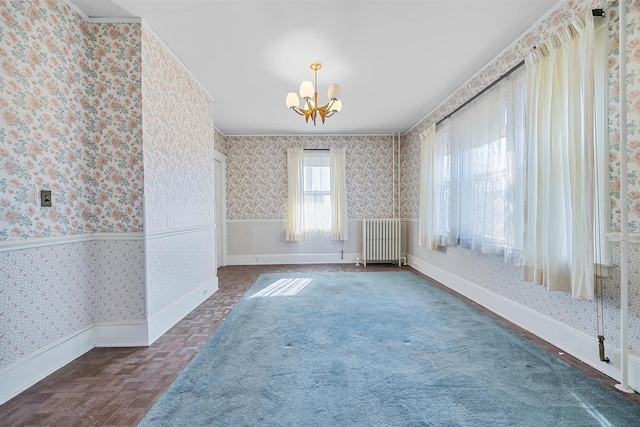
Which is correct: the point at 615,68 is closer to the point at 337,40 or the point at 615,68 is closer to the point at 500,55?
the point at 500,55

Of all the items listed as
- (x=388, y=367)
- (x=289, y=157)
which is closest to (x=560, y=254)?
(x=388, y=367)

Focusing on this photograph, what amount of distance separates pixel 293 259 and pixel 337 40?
413 centimetres

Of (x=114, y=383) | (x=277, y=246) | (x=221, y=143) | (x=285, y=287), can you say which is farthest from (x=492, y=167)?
(x=221, y=143)

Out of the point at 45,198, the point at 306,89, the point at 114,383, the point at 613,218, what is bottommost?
the point at 114,383

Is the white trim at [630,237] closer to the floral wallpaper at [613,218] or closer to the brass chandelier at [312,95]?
the floral wallpaper at [613,218]

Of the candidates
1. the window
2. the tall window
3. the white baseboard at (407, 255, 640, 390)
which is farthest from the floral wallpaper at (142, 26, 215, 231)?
the white baseboard at (407, 255, 640, 390)

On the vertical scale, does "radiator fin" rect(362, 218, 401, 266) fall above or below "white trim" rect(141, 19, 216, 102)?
below

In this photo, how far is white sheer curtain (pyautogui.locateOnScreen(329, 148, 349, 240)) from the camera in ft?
18.2

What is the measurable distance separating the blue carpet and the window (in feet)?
9.53

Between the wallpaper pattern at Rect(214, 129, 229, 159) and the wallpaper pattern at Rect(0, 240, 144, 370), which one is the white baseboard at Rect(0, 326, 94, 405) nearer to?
the wallpaper pattern at Rect(0, 240, 144, 370)

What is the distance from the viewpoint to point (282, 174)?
5.64 m

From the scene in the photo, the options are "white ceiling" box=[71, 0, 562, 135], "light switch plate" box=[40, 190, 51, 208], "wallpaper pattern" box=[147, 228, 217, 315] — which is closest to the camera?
"light switch plate" box=[40, 190, 51, 208]

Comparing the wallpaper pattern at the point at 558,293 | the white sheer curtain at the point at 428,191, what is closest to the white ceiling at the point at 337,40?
the white sheer curtain at the point at 428,191

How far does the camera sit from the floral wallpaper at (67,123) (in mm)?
1665
